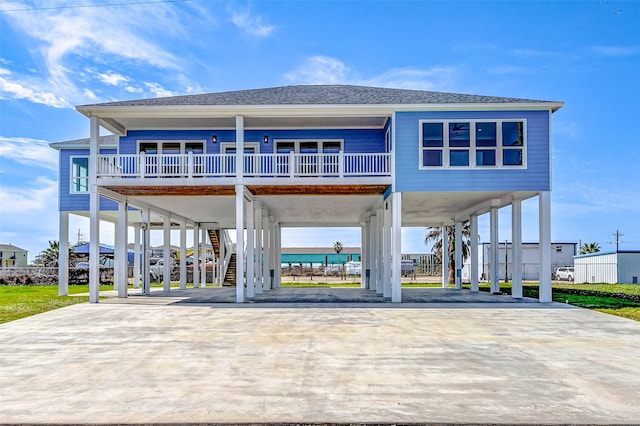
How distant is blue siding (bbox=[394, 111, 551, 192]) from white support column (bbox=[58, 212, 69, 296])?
14643 mm

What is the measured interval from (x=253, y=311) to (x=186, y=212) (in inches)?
442

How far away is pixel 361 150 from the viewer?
1903cm

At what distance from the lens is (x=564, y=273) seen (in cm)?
4303

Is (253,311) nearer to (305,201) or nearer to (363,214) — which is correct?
(305,201)

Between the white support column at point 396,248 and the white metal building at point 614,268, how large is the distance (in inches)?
1067

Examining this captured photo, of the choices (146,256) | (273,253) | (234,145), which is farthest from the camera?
(273,253)

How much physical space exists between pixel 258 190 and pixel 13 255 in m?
79.3

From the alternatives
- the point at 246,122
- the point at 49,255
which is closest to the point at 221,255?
the point at 246,122

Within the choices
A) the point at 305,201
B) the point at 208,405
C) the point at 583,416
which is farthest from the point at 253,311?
the point at 583,416

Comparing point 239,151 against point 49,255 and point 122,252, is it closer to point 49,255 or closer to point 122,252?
point 122,252

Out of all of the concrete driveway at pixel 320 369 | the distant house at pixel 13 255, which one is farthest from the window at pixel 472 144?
the distant house at pixel 13 255

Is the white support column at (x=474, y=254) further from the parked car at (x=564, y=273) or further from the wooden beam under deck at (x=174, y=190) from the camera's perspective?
the parked car at (x=564, y=273)

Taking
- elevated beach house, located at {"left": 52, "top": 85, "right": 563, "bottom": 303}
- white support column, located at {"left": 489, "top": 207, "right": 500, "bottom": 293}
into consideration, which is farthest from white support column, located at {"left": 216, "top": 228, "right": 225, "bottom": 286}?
white support column, located at {"left": 489, "top": 207, "right": 500, "bottom": 293}

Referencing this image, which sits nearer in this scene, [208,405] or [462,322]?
[208,405]
